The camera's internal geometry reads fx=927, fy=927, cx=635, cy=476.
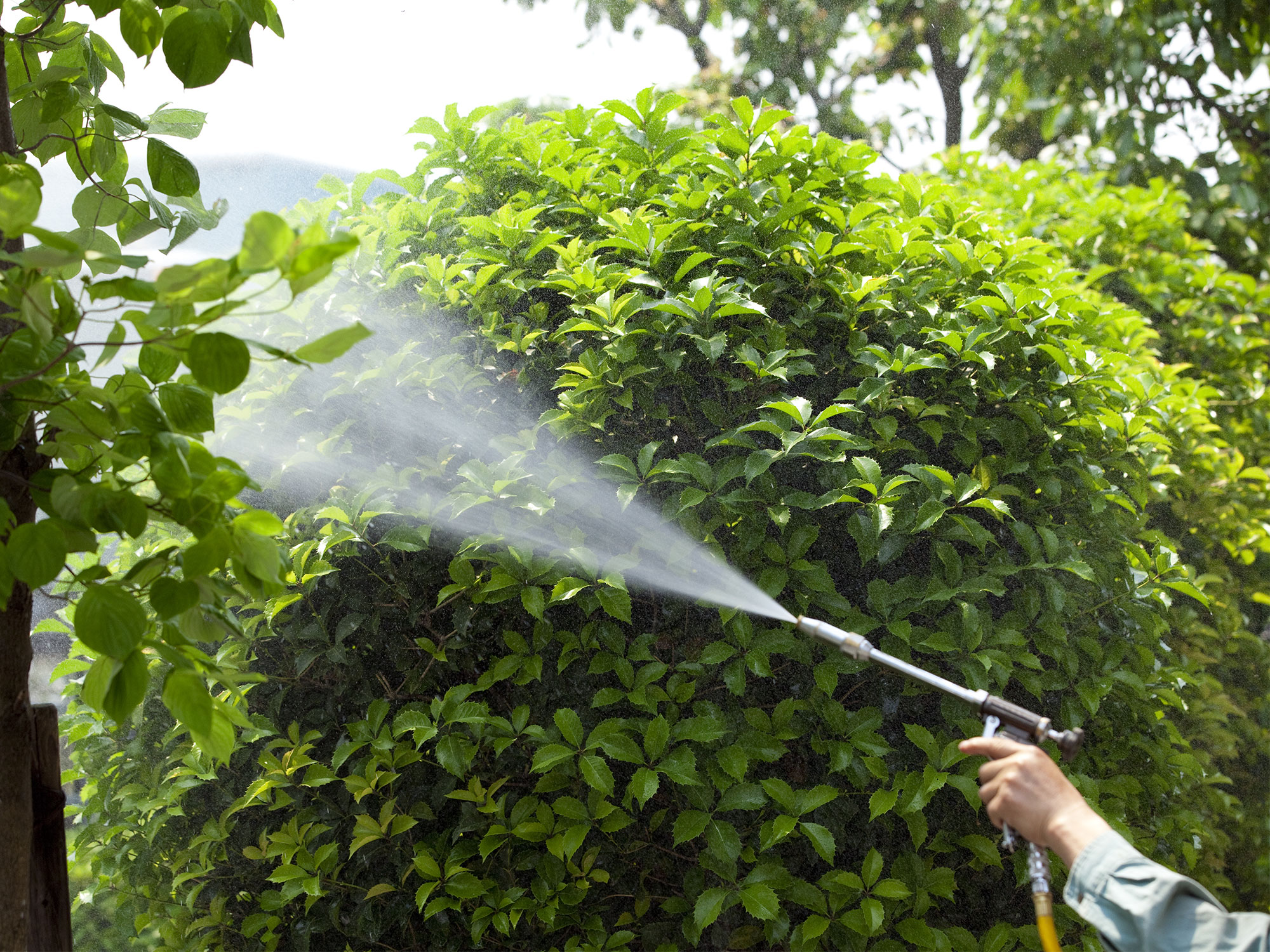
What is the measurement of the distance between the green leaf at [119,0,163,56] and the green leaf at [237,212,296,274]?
732mm

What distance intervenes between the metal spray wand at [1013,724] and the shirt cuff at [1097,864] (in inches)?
4.0

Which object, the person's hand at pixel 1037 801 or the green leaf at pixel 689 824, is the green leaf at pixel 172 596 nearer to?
the green leaf at pixel 689 824

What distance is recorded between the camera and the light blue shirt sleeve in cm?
122

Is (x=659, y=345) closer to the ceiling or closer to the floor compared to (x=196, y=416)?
closer to the floor

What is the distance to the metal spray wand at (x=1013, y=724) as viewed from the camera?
4.71 feet

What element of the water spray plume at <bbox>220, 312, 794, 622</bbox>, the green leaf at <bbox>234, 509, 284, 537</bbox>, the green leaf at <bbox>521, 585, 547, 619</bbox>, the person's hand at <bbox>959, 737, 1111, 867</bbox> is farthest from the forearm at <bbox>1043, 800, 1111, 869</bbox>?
the green leaf at <bbox>234, 509, 284, 537</bbox>

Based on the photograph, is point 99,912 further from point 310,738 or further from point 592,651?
point 592,651

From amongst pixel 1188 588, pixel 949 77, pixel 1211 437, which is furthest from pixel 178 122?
pixel 949 77

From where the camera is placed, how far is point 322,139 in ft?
14.7

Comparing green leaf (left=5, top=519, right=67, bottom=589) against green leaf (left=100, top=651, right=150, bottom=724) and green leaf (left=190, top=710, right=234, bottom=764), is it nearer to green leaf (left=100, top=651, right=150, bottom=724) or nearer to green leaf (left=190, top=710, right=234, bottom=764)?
green leaf (left=100, top=651, right=150, bottom=724)

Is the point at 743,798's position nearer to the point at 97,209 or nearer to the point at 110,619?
the point at 110,619

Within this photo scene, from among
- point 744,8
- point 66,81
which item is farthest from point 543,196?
point 744,8

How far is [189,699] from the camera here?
1120 millimetres

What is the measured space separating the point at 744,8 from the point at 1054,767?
707cm
